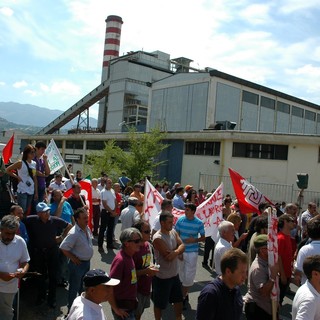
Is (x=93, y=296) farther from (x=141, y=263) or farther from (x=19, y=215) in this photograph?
(x=19, y=215)

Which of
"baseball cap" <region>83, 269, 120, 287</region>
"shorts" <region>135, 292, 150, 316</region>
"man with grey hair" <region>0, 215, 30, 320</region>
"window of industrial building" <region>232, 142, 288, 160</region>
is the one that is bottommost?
"shorts" <region>135, 292, 150, 316</region>

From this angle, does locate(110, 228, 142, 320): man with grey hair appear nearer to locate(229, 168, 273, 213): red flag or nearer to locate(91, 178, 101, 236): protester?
locate(229, 168, 273, 213): red flag

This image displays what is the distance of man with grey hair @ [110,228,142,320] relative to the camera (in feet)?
15.1

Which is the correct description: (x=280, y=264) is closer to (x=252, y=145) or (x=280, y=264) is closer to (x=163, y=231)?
(x=163, y=231)

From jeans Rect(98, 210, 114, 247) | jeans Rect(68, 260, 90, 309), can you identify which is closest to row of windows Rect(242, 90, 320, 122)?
jeans Rect(98, 210, 114, 247)

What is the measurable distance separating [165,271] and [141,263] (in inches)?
28.9

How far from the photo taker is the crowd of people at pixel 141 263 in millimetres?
3586

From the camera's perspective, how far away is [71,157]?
41.9m

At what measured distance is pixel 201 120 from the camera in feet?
121

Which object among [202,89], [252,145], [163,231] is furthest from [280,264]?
[202,89]

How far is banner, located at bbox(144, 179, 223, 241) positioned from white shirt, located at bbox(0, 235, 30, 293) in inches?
146

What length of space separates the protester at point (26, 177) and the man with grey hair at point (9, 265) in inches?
125

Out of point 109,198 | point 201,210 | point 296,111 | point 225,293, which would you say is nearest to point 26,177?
point 109,198

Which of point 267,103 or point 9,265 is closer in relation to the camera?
point 9,265
